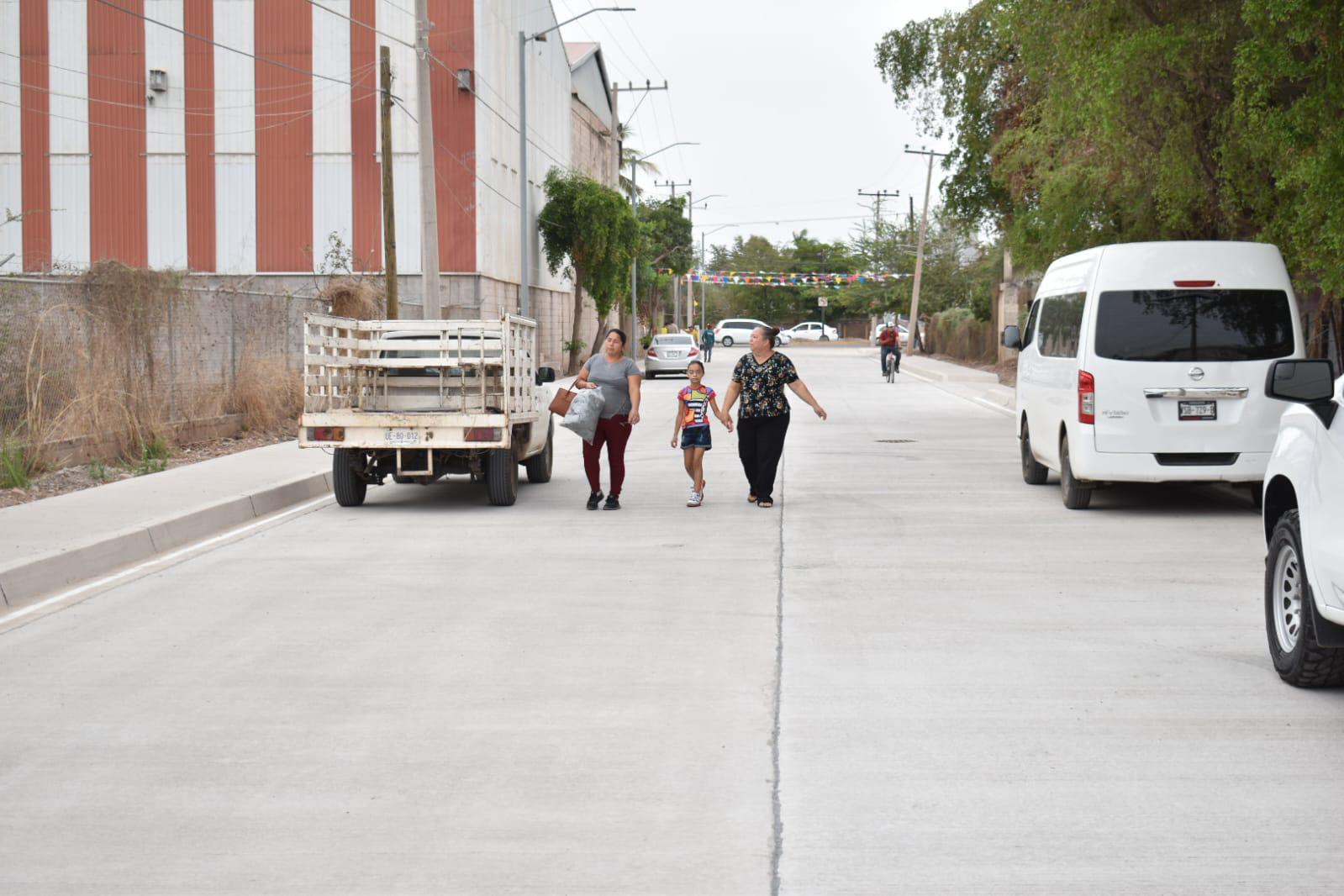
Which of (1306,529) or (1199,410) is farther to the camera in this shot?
(1199,410)

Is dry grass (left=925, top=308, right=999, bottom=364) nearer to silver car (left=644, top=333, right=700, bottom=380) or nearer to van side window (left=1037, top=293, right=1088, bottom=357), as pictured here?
silver car (left=644, top=333, right=700, bottom=380)

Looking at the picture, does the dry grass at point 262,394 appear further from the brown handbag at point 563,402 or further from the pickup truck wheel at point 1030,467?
the pickup truck wheel at point 1030,467

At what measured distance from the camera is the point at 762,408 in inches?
569

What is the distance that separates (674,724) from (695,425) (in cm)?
807

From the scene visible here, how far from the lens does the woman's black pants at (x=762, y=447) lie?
14.5 meters

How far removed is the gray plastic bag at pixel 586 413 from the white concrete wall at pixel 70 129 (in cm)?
2914

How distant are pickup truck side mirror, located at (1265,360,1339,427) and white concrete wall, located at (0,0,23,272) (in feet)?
125

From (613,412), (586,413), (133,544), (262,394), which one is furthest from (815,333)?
(133,544)

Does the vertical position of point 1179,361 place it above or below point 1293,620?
above

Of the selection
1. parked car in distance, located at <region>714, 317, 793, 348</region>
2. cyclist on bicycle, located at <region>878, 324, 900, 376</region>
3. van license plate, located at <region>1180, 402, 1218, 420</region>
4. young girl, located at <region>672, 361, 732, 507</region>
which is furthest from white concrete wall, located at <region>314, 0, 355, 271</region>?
parked car in distance, located at <region>714, 317, 793, 348</region>

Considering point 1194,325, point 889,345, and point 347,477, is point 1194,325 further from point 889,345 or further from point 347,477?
point 889,345

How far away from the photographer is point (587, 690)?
7234 millimetres

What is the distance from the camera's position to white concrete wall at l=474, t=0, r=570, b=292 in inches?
1606

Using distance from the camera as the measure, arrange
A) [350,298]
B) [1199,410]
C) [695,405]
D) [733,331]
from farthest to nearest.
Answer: [733,331], [350,298], [695,405], [1199,410]
